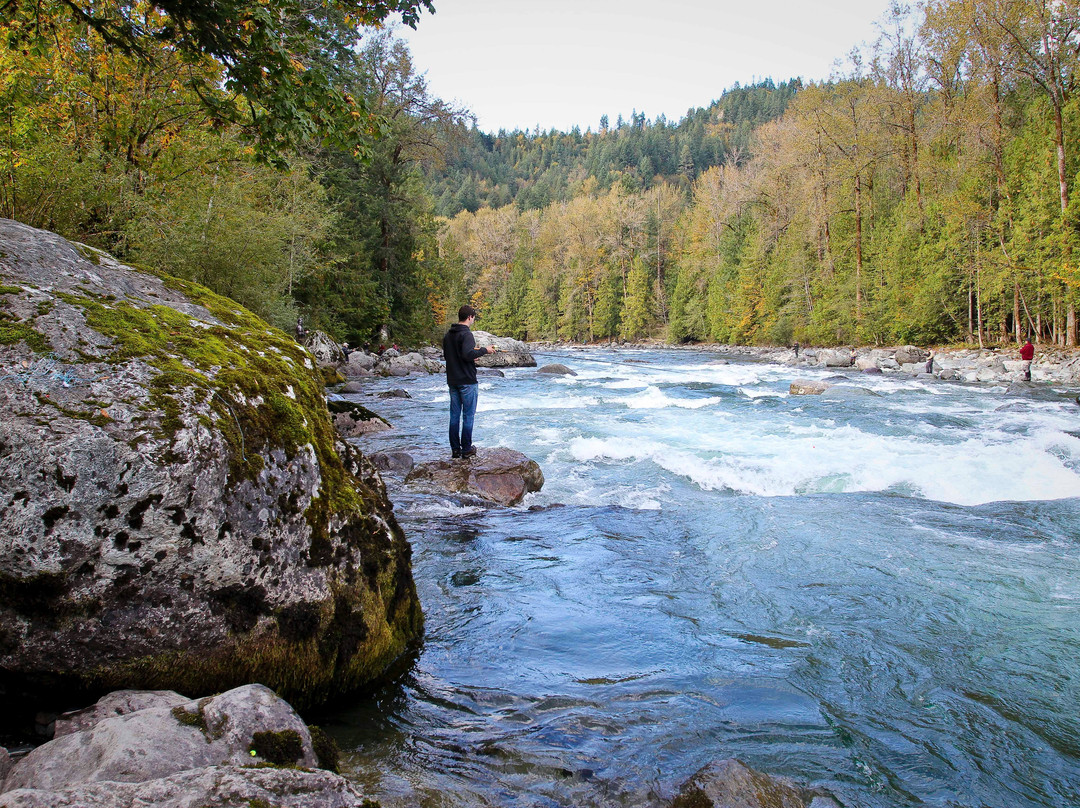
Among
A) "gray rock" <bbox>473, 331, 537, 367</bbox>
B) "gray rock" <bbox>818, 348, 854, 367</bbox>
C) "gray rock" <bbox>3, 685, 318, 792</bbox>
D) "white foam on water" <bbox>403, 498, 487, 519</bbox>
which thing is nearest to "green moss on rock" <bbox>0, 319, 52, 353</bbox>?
"gray rock" <bbox>3, 685, 318, 792</bbox>

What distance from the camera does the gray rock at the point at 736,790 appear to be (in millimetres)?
2459

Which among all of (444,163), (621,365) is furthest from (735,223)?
(444,163)

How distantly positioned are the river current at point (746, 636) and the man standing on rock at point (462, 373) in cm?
120

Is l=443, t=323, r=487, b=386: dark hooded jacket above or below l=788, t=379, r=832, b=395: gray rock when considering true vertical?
above

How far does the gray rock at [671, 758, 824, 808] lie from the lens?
8.07ft

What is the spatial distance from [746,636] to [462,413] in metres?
5.05

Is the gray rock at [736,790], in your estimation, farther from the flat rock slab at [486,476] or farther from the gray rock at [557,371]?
the gray rock at [557,371]

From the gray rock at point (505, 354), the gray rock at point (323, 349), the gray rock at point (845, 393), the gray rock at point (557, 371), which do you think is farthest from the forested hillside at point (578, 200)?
the gray rock at point (845, 393)

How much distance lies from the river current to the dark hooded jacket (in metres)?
1.62

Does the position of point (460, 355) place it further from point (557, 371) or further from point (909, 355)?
point (909, 355)

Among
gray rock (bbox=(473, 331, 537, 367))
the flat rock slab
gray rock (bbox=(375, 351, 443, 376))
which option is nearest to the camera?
the flat rock slab

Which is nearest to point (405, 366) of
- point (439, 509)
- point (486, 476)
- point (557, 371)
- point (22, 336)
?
point (557, 371)

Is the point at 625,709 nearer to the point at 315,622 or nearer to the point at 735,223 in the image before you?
the point at 315,622

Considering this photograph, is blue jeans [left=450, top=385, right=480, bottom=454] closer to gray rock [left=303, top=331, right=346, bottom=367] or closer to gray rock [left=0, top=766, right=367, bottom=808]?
gray rock [left=0, top=766, right=367, bottom=808]
